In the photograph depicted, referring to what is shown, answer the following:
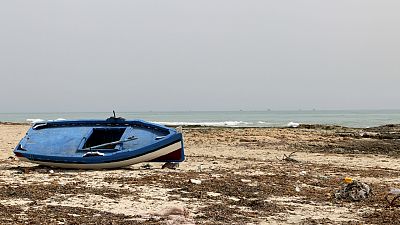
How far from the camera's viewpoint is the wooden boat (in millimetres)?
11055

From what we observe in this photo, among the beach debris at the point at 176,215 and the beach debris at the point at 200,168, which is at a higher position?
the beach debris at the point at 176,215

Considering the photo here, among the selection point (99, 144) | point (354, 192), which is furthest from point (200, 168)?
point (354, 192)

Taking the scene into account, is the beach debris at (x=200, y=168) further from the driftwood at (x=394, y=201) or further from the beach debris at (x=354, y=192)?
the driftwood at (x=394, y=201)

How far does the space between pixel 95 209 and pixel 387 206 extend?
424 centimetres

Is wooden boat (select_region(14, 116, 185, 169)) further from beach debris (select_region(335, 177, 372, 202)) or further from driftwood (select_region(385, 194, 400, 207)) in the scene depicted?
driftwood (select_region(385, 194, 400, 207))

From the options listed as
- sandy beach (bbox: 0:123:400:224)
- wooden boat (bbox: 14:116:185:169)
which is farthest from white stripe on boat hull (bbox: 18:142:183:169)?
sandy beach (bbox: 0:123:400:224)

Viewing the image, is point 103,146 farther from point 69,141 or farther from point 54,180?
point 54,180

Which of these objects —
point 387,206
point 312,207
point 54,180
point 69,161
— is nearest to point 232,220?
point 312,207

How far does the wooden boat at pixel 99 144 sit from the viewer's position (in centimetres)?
1105

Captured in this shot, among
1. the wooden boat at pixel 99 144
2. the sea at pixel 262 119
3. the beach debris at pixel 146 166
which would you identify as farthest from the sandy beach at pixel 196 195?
the sea at pixel 262 119

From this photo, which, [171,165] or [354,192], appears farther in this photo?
[171,165]

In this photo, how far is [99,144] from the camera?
12.8 m

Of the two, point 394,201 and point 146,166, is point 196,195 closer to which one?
point 394,201

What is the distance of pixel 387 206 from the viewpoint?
7.21m
